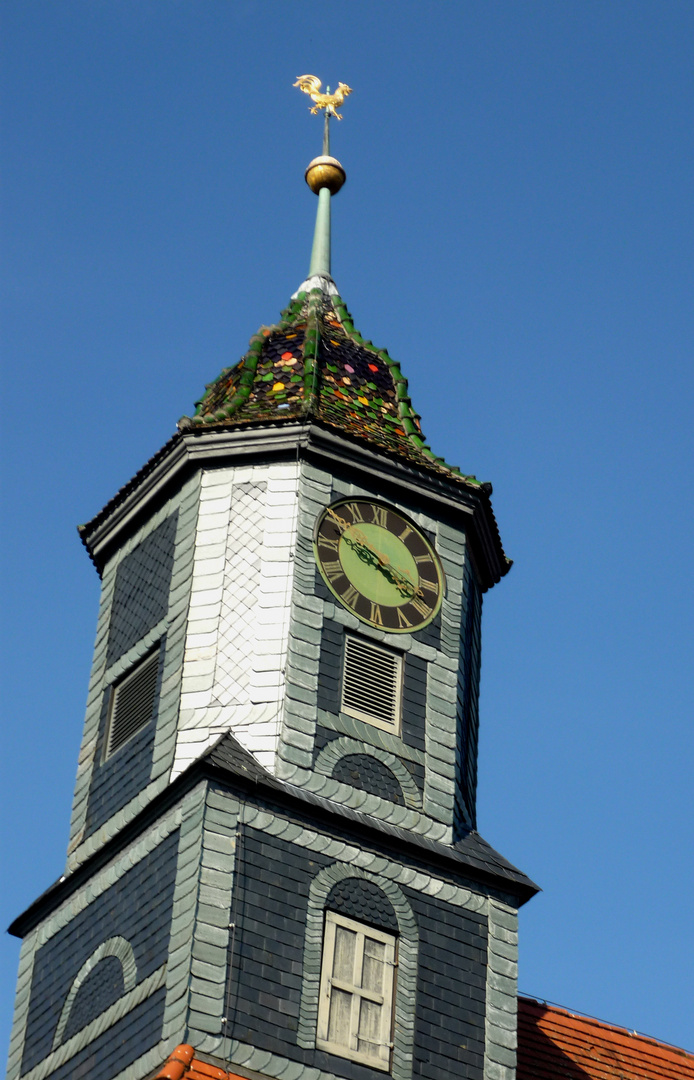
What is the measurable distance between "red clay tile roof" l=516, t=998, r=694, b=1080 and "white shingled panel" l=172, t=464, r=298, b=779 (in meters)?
5.74

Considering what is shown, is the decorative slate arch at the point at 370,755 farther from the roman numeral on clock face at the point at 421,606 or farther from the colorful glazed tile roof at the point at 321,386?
the colorful glazed tile roof at the point at 321,386

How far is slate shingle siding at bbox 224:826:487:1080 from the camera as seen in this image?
25.4 metres

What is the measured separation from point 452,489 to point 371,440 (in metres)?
1.27

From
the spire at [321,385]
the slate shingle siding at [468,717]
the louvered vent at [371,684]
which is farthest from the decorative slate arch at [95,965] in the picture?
the spire at [321,385]

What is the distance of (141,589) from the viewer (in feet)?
100

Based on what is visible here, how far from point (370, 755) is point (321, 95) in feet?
41.6

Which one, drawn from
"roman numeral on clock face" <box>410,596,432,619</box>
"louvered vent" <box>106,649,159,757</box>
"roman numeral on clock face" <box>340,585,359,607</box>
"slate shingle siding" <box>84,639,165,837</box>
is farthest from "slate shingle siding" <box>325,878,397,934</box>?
"roman numeral on clock face" <box>410,596,432,619</box>

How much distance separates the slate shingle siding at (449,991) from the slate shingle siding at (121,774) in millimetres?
3403

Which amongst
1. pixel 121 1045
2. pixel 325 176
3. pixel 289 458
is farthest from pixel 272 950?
pixel 325 176

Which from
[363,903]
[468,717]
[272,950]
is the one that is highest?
[468,717]

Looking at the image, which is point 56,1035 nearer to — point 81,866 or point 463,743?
point 81,866

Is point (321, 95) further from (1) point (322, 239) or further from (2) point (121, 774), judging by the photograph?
(2) point (121, 774)

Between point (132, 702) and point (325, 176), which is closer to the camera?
point (132, 702)

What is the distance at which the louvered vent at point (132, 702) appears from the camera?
29.1 meters
